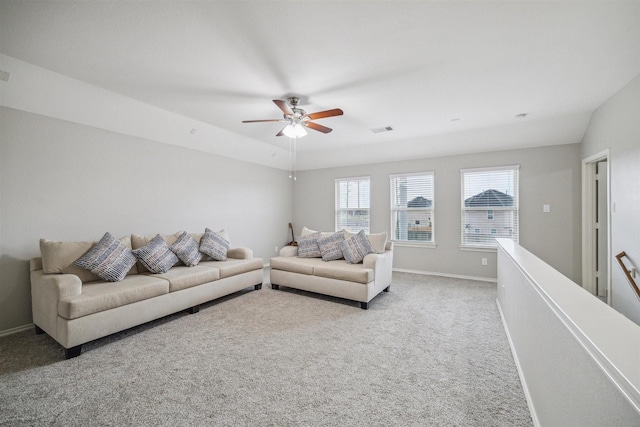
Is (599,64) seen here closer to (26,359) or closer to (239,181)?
(239,181)

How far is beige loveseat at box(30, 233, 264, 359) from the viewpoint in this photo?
2.46 m

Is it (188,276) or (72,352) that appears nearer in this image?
(72,352)

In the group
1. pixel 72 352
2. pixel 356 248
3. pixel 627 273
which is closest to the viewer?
pixel 72 352

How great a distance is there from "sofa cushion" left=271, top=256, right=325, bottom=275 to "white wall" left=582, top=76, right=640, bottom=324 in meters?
3.61

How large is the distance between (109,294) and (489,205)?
596cm

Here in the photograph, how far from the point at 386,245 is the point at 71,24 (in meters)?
4.36

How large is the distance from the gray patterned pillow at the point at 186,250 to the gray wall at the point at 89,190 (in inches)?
22.2

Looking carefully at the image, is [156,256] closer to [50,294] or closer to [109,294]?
[109,294]

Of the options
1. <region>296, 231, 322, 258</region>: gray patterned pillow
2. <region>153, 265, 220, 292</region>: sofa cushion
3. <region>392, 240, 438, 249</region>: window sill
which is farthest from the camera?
<region>392, 240, 438, 249</region>: window sill

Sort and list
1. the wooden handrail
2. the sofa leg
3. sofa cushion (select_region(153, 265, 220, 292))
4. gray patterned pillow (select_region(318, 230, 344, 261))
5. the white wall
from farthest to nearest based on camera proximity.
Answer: gray patterned pillow (select_region(318, 230, 344, 261)) < sofa cushion (select_region(153, 265, 220, 292)) < the white wall < the wooden handrail < the sofa leg

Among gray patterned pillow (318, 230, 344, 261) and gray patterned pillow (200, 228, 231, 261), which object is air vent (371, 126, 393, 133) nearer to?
gray patterned pillow (318, 230, 344, 261)

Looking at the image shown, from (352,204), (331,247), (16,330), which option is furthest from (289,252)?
(16,330)

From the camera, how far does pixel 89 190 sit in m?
3.53

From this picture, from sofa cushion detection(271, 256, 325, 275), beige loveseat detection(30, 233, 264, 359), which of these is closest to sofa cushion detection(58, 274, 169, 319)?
beige loveseat detection(30, 233, 264, 359)
